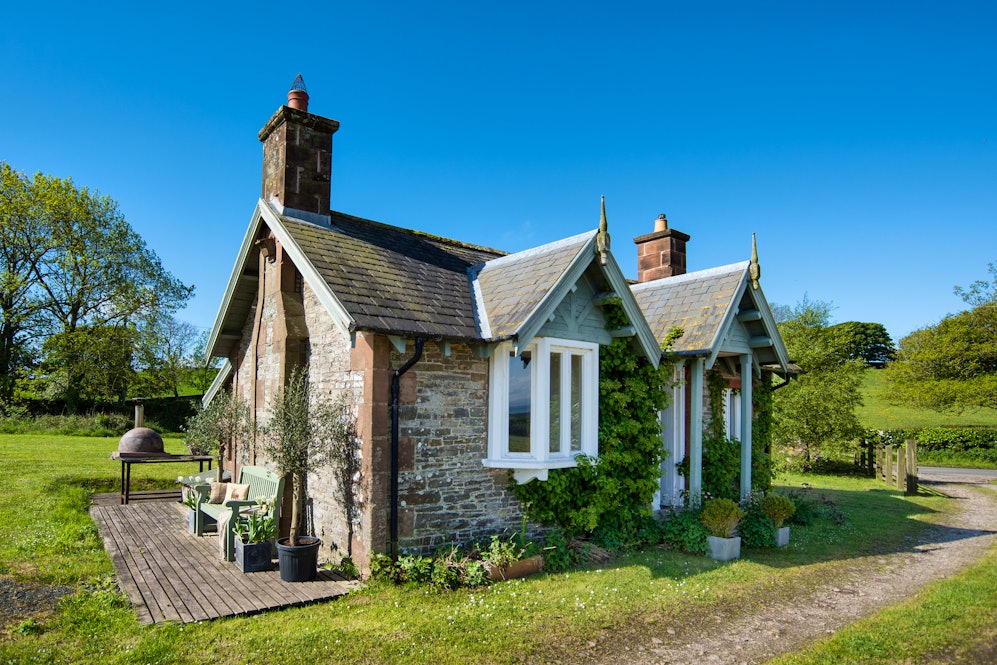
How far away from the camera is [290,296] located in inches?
418

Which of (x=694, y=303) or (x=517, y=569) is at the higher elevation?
(x=694, y=303)

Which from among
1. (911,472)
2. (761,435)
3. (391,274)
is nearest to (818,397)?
(911,472)

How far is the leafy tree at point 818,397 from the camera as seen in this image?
24141 mm

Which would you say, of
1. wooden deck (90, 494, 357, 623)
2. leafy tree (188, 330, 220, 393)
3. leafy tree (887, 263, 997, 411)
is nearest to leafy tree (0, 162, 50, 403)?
leafy tree (188, 330, 220, 393)

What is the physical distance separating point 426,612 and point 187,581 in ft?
11.3

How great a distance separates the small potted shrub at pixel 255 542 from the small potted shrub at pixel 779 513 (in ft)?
28.0

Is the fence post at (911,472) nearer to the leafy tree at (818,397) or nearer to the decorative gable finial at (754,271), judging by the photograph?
the leafy tree at (818,397)

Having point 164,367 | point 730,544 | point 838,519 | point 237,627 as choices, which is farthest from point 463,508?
point 164,367

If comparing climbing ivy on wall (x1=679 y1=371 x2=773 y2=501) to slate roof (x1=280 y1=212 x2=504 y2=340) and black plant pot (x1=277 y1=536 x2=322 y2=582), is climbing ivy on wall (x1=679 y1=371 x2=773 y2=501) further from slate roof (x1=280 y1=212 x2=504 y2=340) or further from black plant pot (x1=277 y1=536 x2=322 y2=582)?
black plant pot (x1=277 y1=536 x2=322 y2=582)

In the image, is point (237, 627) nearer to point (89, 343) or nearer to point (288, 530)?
point (288, 530)

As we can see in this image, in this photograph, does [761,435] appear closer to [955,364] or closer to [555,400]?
[555,400]

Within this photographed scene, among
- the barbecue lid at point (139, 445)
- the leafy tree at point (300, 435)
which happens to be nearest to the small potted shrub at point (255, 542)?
the leafy tree at point (300, 435)

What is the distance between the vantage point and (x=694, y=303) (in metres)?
12.8

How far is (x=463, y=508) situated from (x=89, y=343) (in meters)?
31.4
